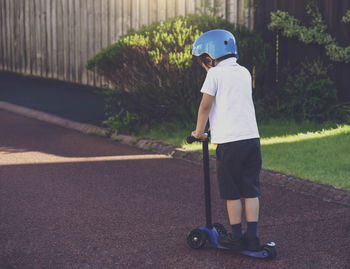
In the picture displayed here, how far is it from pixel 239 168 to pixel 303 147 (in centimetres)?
373

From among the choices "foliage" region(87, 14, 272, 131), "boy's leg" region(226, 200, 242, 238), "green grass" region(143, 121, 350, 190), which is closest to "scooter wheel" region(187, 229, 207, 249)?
"boy's leg" region(226, 200, 242, 238)

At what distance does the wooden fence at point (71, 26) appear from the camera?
1238 centimetres

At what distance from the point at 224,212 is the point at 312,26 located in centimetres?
529

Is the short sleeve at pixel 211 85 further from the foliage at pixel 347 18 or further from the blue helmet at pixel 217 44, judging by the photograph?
the foliage at pixel 347 18

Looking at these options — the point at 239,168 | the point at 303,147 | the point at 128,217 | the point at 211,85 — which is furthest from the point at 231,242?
the point at 303,147

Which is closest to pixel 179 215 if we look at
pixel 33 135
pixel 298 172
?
pixel 298 172

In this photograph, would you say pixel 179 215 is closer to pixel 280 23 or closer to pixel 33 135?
pixel 33 135

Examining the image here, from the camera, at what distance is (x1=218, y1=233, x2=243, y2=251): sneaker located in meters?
4.61

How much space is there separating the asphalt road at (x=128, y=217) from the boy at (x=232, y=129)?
0.33 m

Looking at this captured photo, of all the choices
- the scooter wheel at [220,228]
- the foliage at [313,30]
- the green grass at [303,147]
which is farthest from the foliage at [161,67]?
the scooter wheel at [220,228]

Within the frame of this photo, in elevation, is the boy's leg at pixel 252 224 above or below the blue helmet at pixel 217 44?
below

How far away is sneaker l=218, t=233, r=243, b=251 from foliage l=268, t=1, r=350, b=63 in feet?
18.9

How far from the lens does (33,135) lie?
9820mm

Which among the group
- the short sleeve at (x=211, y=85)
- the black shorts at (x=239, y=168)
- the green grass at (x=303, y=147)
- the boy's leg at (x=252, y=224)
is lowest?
the green grass at (x=303, y=147)
